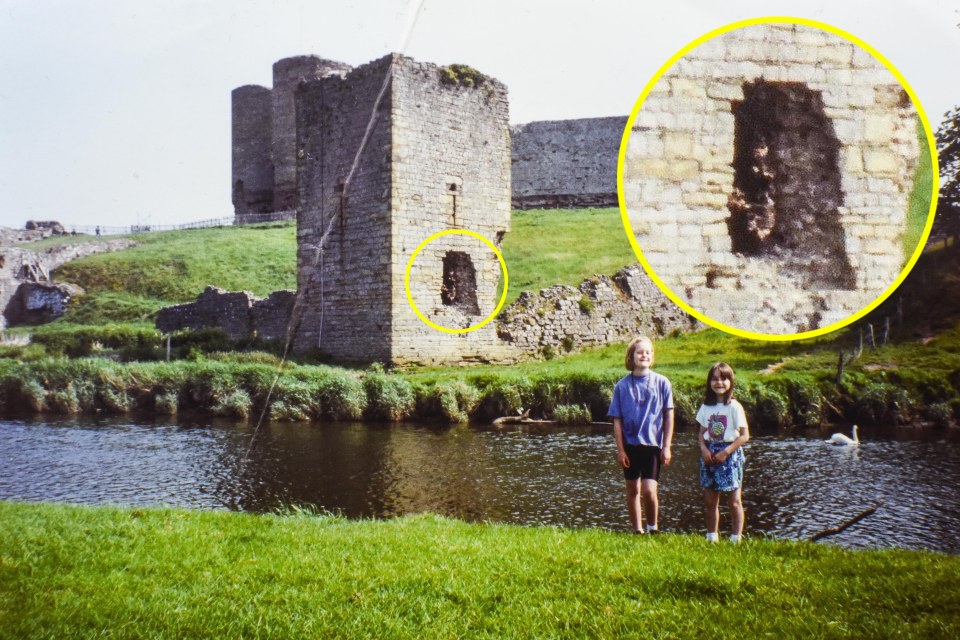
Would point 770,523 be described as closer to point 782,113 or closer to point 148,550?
point 782,113

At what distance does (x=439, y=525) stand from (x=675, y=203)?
204 cm

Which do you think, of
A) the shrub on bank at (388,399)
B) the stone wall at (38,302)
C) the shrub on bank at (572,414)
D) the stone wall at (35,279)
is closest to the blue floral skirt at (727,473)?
the stone wall at (35,279)

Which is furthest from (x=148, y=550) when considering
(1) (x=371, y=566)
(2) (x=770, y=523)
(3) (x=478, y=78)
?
(3) (x=478, y=78)

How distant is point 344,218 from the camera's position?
11.5 metres

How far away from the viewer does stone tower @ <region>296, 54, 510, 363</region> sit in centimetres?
1081

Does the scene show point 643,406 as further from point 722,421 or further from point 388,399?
point 388,399

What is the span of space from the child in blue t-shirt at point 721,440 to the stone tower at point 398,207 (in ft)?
24.3

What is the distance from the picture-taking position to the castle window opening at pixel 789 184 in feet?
11.4

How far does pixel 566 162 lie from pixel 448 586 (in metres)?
25.2

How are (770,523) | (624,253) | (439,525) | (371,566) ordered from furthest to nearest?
(624,253) < (770,523) < (439,525) < (371,566)

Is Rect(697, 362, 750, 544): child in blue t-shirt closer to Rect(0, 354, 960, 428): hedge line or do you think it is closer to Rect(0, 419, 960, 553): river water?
Rect(0, 419, 960, 553): river water

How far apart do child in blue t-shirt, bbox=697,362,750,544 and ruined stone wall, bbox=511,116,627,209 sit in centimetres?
2372

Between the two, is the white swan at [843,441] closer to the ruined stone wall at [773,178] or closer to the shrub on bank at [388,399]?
the ruined stone wall at [773,178]

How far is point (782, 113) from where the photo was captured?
3.51 metres
